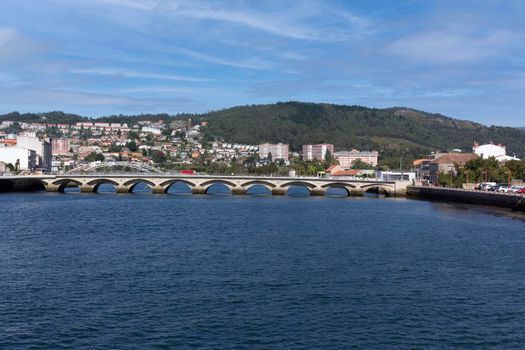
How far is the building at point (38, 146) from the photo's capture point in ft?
550

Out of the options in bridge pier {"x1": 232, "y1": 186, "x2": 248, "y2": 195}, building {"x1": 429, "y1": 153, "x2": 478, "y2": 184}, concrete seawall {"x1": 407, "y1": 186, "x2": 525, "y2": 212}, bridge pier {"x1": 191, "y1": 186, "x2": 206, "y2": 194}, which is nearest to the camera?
concrete seawall {"x1": 407, "y1": 186, "x2": 525, "y2": 212}

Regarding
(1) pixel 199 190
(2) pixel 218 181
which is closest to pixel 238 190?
(2) pixel 218 181

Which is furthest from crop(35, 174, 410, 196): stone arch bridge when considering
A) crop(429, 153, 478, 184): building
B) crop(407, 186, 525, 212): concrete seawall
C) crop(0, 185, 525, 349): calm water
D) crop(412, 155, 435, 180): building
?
crop(0, 185, 525, 349): calm water

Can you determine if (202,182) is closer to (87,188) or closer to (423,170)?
(87,188)

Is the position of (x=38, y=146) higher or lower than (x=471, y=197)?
higher

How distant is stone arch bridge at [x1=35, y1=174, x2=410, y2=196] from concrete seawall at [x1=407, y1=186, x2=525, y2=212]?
5.09 metres

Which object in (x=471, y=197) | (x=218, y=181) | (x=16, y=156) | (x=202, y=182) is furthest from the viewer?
(x=16, y=156)

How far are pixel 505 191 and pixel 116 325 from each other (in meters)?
67.6

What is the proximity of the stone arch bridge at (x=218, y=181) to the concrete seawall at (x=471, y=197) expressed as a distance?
509cm

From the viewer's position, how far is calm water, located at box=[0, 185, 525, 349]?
23.1 metres

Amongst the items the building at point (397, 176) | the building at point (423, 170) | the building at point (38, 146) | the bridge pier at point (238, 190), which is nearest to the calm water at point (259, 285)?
the bridge pier at point (238, 190)

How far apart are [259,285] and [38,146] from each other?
15389cm

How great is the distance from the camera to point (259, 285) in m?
30.1

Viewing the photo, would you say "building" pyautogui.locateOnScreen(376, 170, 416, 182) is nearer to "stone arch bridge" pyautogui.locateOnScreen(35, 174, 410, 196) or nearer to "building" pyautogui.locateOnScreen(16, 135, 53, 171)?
"stone arch bridge" pyautogui.locateOnScreen(35, 174, 410, 196)
